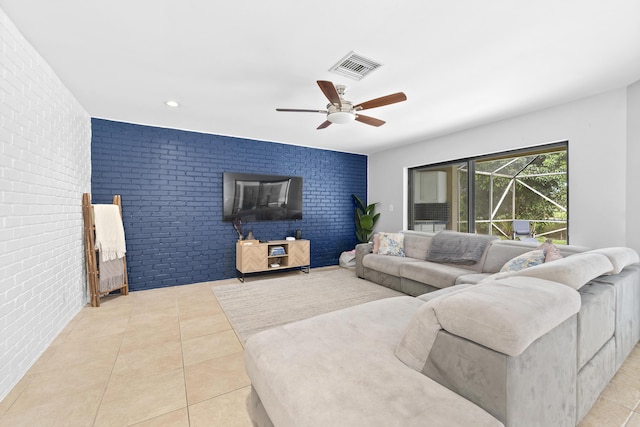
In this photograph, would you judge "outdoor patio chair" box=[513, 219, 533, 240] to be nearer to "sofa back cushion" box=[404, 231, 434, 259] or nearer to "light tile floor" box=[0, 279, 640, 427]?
"sofa back cushion" box=[404, 231, 434, 259]

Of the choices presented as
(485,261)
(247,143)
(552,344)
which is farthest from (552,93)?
(247,143)

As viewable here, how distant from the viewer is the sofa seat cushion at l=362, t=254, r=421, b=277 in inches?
154

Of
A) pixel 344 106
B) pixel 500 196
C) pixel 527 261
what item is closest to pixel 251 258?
pixel 344 106

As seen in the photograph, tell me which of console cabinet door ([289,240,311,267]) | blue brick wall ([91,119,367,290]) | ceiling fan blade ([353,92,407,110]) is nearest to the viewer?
ceiling fan blade ([353,92,407,110])

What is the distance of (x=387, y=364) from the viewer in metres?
1.20

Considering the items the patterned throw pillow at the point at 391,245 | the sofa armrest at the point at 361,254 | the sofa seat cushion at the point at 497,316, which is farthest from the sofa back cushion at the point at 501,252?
the sofa seat cushion at the point at 497,316

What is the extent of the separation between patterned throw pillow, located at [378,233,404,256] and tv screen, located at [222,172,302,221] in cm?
167

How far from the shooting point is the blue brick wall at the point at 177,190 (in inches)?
152

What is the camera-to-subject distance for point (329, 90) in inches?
90.0

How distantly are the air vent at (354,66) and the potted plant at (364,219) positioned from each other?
3.57m

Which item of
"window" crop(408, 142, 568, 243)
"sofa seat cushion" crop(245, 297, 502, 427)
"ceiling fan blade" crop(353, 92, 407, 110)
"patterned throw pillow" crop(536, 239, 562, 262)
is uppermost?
"ceiling fan blade" crop(353, 92, 407, 110)

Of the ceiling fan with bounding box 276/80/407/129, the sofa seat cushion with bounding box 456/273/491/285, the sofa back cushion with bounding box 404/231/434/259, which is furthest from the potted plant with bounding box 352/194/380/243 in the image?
the ceiling fan with bounding box 276/80/407/129

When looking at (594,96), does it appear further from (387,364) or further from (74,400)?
(74,400)

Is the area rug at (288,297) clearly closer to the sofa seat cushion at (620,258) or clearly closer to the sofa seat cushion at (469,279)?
the sofa seat cushion at (469,279)
